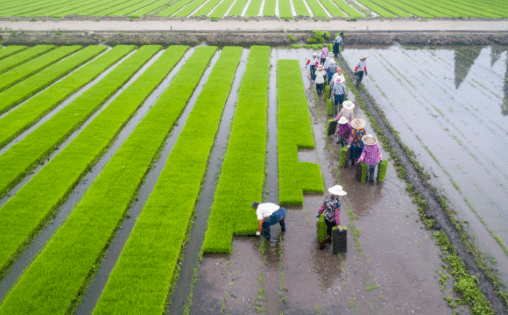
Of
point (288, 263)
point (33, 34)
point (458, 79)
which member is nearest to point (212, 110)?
point (288, 263)

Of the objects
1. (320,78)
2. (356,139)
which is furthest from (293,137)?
(320,78)

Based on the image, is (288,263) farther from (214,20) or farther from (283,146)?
(214,20)

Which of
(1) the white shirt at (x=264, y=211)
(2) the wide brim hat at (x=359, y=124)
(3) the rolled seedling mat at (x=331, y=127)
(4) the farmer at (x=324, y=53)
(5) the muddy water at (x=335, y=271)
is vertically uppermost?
(4) the farmer at (x=324, y=53)

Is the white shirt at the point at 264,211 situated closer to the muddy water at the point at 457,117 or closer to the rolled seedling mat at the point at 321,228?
the rolled seedling mat at the point at 321,228

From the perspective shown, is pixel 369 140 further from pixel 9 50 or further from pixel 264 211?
pixel 9 50

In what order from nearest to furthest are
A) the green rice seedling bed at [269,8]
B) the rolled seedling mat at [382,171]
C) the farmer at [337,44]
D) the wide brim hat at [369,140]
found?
the wide brim hat at [369,140] → the rolled seedling mat at [382,171] → the farmer at [337,44] → the green rice seedling bed at [269,8]

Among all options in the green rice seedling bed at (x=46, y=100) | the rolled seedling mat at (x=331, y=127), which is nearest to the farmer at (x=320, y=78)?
the rolled seedling mat at (x=331, y=127)
